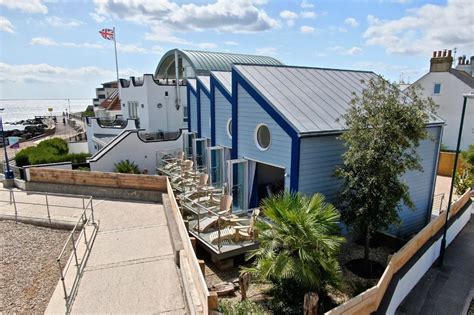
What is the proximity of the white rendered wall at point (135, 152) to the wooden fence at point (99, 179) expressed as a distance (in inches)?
89.7

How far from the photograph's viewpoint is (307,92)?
11742mm

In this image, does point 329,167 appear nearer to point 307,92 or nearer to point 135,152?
point 307,92

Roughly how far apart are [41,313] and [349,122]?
32.0ft

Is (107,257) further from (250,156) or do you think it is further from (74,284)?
(250,156)

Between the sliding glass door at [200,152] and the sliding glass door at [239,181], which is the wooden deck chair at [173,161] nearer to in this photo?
the sliding glass door at [200,152]

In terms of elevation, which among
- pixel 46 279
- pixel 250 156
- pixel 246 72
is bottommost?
pixel 46 279

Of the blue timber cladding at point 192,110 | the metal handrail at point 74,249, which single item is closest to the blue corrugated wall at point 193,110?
the blue timber cladding at point 192,110

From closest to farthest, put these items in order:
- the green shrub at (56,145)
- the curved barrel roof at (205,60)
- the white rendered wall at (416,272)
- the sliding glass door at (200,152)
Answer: the white rendered wall at (416,272)
the sliding glass door at (200,152)
the green shrub at (56,145)
the curved barrel roof at (205,60)

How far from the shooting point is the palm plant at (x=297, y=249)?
6734 mm

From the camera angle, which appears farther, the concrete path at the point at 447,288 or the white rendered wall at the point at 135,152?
the white rendered wall at the point at 135,152

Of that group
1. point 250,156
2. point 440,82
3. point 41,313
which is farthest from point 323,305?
point 440,82

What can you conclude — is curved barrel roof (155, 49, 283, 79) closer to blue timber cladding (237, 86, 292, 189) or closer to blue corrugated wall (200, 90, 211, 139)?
blue corrugated wall (200, 90, 211, 139)

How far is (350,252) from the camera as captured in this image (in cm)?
1089

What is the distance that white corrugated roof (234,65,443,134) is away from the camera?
33.1ft
